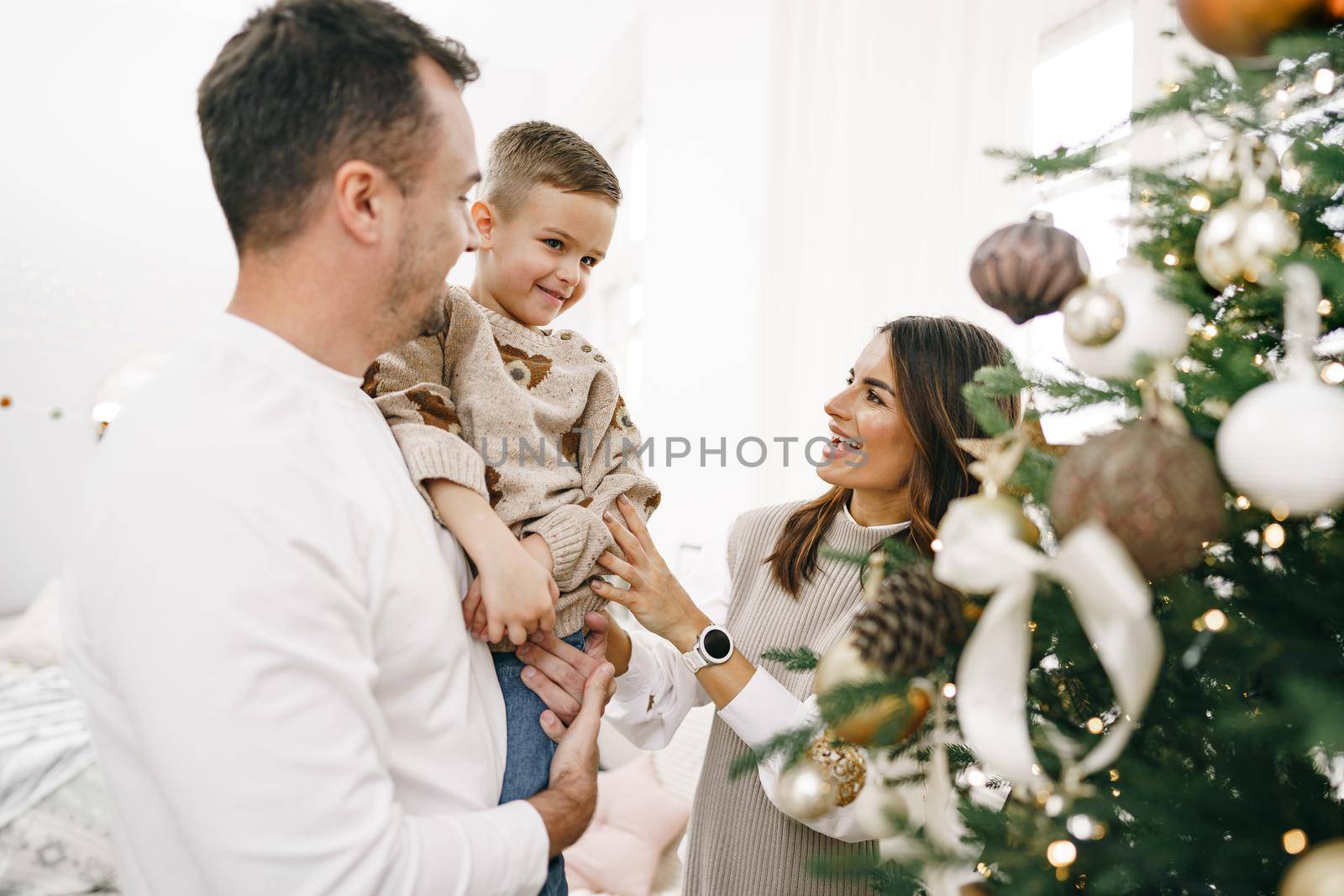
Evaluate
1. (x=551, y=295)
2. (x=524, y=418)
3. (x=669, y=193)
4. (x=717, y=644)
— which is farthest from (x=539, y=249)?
(x=669, y=193)

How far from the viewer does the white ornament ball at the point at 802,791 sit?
0.71m

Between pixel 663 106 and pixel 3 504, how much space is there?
4227 mm

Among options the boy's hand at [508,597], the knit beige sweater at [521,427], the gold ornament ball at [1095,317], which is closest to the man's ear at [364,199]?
the knit beige sweater at [521,427]

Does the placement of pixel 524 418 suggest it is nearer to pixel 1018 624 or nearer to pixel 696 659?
pixel 696 659

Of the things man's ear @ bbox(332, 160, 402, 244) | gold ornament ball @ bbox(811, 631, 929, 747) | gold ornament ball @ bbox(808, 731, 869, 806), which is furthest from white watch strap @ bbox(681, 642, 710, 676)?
man's ear @ bbox(332, 160, 402, 244)

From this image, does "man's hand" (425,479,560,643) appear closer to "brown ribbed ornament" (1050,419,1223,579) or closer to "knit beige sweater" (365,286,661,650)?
"knit beige sweater" (365,286,661,650)

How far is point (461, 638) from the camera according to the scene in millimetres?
883

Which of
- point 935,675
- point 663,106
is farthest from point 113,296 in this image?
point 935,675

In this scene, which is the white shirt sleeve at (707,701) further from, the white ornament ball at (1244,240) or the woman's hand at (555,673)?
the white ornament ball at (1244,240)

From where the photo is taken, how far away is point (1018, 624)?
0.48m

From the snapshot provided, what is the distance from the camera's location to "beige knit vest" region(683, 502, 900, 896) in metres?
1.24

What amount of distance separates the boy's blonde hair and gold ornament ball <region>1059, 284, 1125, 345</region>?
2.49 feet

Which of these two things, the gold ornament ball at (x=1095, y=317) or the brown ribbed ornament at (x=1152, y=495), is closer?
the brown ribbed ornament at (x=1152, y=495)

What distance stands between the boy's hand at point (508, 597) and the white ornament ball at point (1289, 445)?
0.68 meters
